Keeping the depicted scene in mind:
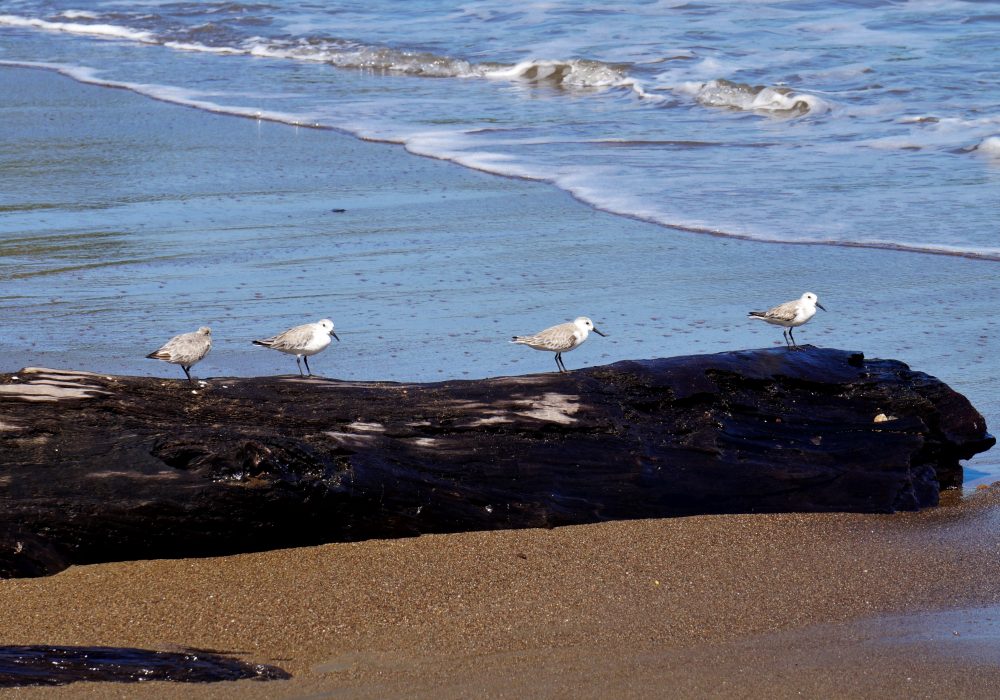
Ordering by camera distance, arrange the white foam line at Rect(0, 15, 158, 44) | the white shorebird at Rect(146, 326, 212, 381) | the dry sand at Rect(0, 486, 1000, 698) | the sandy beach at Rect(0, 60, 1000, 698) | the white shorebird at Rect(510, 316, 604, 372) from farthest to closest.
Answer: the white foam line at Rect(0, 15, 158, 44) → the white shorebird at Rect(510, 316, 604, 372) → the white shorebird at Rect(146, 326, 212, 381) → the sandy beach at Rect(0, 60, 1000, 698) → the dry sand at Rect(0, 486, 1000, 698)

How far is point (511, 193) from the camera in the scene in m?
12.0

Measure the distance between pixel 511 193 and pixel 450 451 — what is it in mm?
7210

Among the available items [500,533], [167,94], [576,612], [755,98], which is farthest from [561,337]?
[167,94]

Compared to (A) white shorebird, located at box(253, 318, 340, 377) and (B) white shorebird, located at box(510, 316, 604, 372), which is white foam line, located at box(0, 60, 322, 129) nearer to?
(A) white shorebird, located at box(253, 318, 340, 377)

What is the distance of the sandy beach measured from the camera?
4223mm

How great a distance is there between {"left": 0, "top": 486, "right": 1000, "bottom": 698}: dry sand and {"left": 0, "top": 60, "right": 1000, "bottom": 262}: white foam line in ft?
16.9

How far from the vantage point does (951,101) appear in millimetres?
15812

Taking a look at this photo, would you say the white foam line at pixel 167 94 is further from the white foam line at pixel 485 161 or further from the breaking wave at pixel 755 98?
the breaking wave at pixel 755 98

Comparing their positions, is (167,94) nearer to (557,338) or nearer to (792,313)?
(557,338)

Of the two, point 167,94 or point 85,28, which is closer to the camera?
point 167,94

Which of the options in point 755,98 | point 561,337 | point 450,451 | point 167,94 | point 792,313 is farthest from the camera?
point 167,94

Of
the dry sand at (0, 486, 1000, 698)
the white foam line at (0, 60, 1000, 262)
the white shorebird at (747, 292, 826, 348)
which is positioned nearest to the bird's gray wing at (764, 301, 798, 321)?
the white shorebird at (747, 292, 826, 348)

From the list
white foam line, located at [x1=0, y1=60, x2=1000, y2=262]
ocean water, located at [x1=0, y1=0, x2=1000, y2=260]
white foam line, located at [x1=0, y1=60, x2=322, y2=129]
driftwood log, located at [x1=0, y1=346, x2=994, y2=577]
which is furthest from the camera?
white foam line, located at [x1=0, y1=60, x2=322, y2=129]

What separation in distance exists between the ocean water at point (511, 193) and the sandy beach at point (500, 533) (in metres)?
0.05
